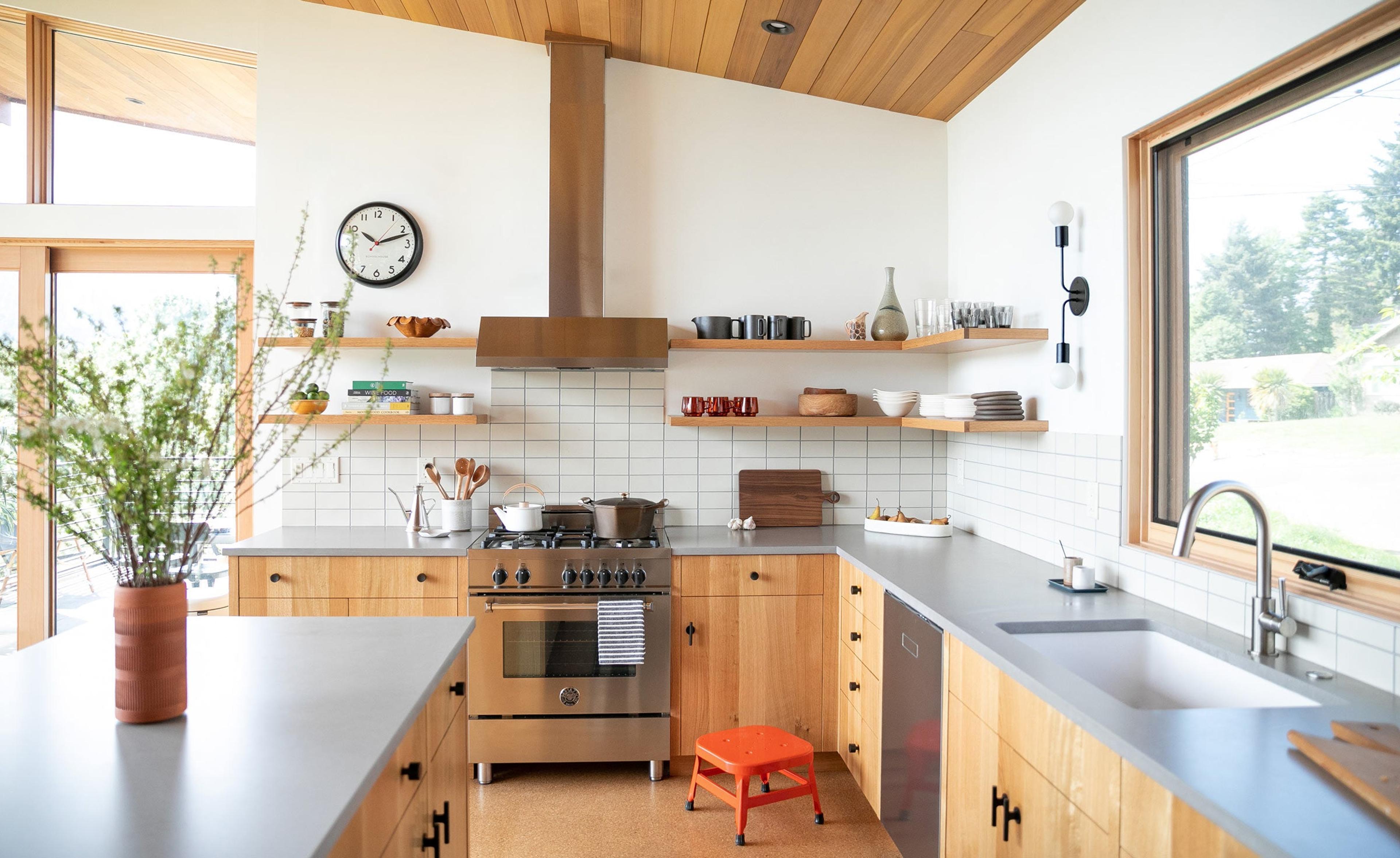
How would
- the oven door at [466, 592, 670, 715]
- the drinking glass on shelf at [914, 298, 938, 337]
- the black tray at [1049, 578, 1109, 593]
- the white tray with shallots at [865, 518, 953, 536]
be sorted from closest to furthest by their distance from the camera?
the black tray at [1049, 578, 1109, 593] < the oven door at [466, 592, 670, 715] < the drinking glass on shelf at [914, 298, 938, 337] < the white tray with shallots at [865, 518, 953, 536]

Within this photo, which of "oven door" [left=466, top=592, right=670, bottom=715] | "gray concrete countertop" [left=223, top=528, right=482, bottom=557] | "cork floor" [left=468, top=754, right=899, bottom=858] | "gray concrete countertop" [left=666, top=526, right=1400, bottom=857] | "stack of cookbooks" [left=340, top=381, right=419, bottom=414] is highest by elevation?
"stack of cookbooks" [left=340, top=381, right=419, bottom=414]

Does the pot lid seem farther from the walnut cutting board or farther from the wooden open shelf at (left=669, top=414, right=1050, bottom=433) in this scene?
the walnut cutting board

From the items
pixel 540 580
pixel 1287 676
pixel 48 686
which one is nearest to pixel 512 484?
pixel 540 580

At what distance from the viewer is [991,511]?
11.6 ft

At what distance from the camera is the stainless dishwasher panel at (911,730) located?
7.72ft

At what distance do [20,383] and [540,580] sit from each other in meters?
2.21

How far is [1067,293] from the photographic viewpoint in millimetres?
2924

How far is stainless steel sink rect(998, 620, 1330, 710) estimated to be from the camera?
1.93 meters

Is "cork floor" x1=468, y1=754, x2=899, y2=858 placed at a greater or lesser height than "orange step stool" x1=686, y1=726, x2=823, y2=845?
lesser

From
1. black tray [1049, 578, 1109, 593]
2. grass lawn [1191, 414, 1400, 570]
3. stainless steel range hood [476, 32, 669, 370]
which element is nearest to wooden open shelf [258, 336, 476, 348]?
stainless steel range hood [476, 32, 669, 370]

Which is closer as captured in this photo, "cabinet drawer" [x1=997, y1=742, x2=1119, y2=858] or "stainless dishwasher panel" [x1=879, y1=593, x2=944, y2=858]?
"cabinet drawer" [x1=997, y1=742, x2=1119, y2=858]

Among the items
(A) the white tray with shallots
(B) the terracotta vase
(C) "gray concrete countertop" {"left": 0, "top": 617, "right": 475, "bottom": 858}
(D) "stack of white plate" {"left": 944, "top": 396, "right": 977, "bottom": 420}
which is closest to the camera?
(C) "gray concrete countertop" {"left": 0, "top": 617, "right": 475, "bottom": 858}

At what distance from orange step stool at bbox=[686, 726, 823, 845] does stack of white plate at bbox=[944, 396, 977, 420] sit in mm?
1334

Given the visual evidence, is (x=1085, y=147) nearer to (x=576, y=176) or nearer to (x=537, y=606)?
(x=576, y=176)
